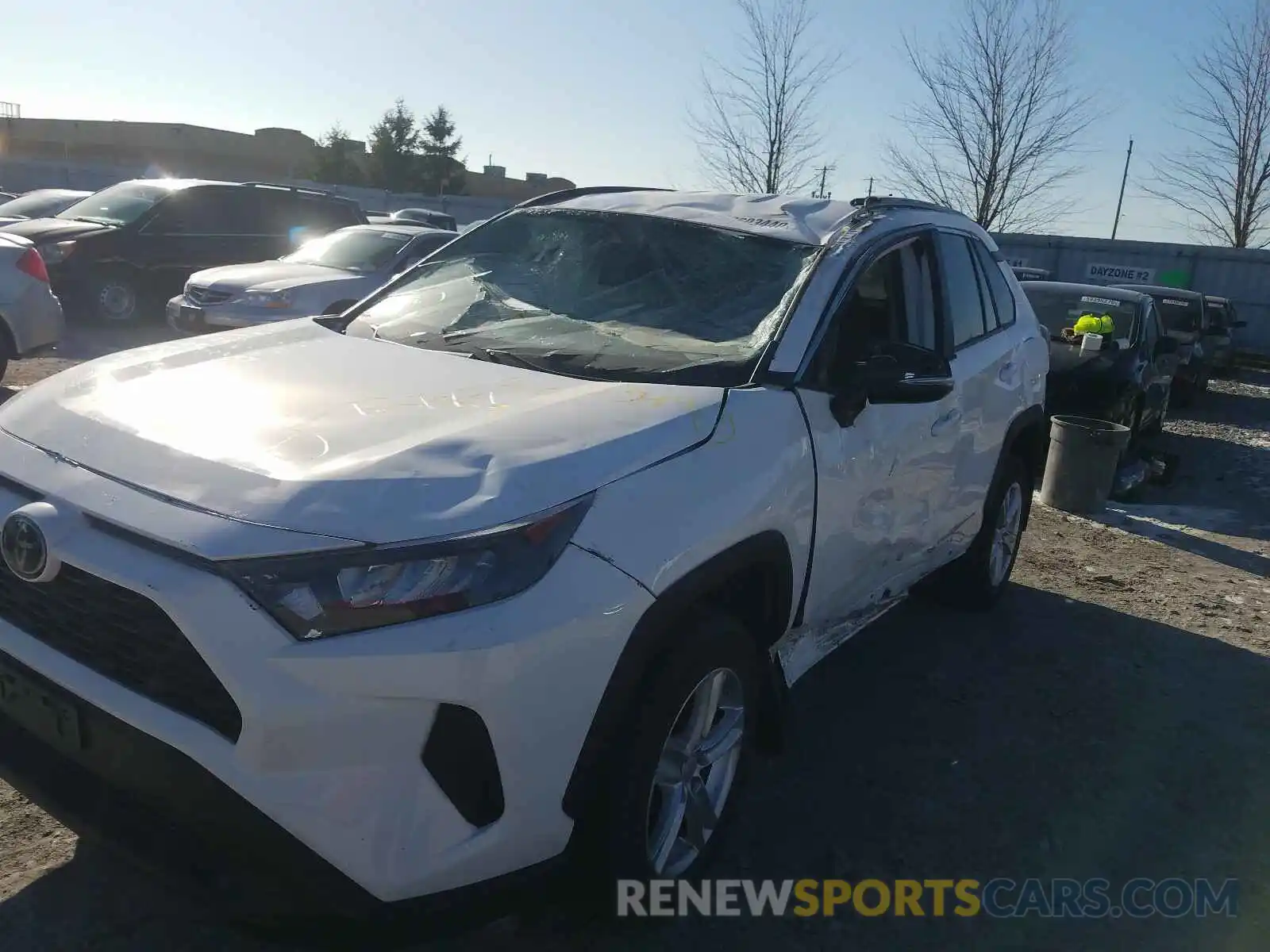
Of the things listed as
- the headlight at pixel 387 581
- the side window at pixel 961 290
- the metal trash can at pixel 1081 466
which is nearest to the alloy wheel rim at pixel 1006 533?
the side window at pixel 961 290

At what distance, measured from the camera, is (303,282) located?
10836mm

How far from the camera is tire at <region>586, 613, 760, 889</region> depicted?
2400mm

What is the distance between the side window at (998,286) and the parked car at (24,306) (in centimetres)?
721

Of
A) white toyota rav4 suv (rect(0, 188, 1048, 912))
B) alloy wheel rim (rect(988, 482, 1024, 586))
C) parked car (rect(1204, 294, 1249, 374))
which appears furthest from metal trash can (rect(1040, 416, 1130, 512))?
parked car (rect(1204, 294, 1249, 374))

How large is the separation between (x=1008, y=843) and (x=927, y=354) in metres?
1.57

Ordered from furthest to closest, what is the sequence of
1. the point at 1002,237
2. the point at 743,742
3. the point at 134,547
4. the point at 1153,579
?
the point at 1002,237, the point at 1153,579, the point at 743,742, the point at 134,547

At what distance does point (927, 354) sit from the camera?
10.9 feet

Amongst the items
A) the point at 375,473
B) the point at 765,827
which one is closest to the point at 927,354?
the point at 765,827

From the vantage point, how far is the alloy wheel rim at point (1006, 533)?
5211 mm

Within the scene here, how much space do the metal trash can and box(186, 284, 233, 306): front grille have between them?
305 inches

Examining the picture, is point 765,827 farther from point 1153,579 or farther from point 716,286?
point 1153,579

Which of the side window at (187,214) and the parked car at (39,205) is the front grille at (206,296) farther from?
the parked car at (39,205)

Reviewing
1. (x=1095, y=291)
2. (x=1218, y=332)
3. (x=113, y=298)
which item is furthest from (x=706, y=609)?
(x=1218, y=332)

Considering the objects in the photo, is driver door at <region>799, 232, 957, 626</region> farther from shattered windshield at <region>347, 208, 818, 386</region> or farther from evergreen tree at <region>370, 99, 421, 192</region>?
evergreen tree at <region>370, 99, 421, 192</region>
